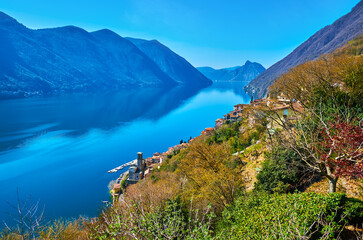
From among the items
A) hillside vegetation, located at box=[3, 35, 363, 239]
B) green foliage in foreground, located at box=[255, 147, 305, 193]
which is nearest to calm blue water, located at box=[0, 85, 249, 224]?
hillside vegetation, located at box=[3, 35, 363, 239]

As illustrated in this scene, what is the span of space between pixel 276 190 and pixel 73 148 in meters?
50.1

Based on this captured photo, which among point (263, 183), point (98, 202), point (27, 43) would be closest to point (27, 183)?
point (98, 202)

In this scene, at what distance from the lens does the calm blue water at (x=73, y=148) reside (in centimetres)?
3061

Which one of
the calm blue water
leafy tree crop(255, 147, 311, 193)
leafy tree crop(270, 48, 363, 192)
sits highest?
leafy tree crop(270, 48, 363, 192)

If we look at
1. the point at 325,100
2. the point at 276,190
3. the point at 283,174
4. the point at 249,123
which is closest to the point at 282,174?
the point at 283,174

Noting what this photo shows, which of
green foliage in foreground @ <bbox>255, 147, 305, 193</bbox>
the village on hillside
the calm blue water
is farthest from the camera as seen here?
the calm blue water

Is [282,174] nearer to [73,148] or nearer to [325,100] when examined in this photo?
[325,100]

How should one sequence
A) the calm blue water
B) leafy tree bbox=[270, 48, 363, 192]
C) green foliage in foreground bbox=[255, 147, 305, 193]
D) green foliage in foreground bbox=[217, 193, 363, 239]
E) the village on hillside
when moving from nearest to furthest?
green foliage in foreground bbox=[217, 193, 363, 239] < leafy tree bbox=[270, 48, 363, 192] < green foliage in foreground bbox=[255, 147, 305, 193] < the village on hillside < the calm blue water

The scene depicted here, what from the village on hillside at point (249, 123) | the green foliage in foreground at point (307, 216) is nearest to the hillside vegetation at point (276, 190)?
the green foliage in foreground at point (307, 216)

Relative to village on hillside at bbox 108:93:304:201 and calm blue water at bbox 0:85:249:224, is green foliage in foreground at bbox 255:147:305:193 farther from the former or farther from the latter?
calm blue water at bbox 0:85:249:224

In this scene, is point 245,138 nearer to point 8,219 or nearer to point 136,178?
point 136,178

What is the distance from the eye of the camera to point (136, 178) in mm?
32531

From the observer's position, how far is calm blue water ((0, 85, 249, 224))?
30.6 metres

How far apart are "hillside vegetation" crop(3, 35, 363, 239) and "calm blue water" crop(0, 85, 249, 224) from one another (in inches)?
695
